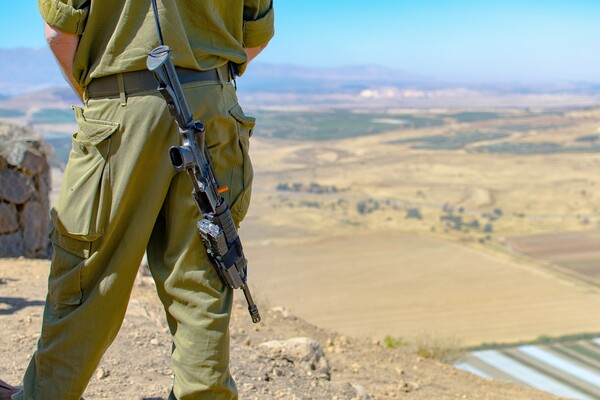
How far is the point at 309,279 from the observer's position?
106 feet

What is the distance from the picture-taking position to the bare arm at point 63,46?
2.30 metres

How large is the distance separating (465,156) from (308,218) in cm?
Answer: 3686

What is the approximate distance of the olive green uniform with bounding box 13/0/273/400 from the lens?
2289 mm

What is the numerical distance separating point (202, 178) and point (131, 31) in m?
0.51

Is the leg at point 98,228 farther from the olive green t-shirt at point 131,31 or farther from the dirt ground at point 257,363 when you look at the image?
the dirt ground at point 257,363

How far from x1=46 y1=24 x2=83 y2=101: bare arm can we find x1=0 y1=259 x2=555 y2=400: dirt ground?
1.69 meters

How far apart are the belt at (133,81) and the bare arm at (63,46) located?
0.30ft

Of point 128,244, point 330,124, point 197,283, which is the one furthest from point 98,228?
point 330,124

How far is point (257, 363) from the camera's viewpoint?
4340 millimetres

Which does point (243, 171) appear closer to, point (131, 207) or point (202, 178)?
point (202, 178)

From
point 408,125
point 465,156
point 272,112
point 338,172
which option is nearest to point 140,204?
point 338,172

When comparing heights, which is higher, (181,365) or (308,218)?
(181,365)

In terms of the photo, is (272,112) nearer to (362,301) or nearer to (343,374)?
(362,301)

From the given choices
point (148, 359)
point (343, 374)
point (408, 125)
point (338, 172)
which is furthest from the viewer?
point (408, 125)
